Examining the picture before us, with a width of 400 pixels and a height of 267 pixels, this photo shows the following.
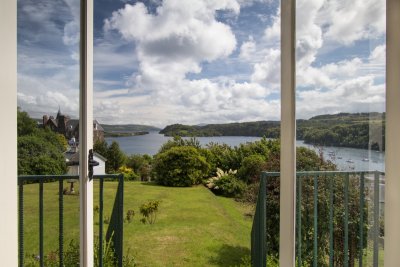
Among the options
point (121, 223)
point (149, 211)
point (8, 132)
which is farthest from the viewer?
point (149, 211)

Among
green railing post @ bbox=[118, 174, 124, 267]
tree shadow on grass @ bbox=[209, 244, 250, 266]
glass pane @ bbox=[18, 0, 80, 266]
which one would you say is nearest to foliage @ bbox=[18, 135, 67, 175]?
glass pane @ bbox=[18, 0, 80, 266]

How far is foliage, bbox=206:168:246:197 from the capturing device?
2.59 metres

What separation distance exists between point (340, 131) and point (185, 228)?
1.69m

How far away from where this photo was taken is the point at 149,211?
262 cm

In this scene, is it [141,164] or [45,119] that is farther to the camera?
[141,164]

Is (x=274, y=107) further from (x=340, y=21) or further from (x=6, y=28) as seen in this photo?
(x=6, y=28)

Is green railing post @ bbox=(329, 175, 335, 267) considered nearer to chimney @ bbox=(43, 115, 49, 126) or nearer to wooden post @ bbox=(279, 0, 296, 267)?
wooden post @ bbox=(279, 0, 296, 267)

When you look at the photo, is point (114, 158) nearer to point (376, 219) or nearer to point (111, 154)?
point (111, 154)

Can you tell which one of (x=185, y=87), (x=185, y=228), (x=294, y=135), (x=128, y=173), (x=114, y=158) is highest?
(x=185, y=87)

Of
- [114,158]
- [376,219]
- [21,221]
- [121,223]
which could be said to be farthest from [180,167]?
[376,219]

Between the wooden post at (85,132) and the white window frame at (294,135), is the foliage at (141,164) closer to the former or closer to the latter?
the wooden post at (85,132)

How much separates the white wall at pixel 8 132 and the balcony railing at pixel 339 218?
1275 millimetres

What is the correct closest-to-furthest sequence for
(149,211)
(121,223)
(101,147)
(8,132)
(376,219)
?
(8,132) → (376,219) → (121,223) → (101,147) → (149,211)

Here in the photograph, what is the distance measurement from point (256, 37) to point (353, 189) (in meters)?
1.60
